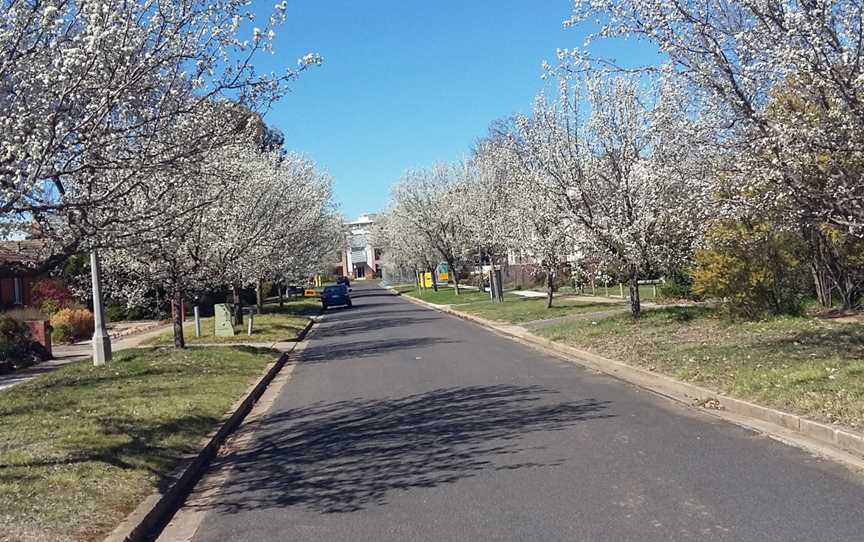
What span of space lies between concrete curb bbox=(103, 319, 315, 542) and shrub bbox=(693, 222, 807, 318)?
33.6ft

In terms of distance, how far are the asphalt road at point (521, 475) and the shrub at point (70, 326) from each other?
16.4 meters

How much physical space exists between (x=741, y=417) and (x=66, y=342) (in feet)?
74.4

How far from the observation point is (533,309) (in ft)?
105

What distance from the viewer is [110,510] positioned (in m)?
7.07

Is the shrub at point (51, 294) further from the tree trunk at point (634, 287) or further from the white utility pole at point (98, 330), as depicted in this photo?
the tree trunk at point (634, 287)

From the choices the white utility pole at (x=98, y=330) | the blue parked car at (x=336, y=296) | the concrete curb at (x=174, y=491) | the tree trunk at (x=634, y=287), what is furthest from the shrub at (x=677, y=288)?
the blue parked car at (x=336, y=296)

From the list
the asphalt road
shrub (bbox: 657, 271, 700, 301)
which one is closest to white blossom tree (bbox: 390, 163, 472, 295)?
shrub (bbox: 657, 271, 700, 301)

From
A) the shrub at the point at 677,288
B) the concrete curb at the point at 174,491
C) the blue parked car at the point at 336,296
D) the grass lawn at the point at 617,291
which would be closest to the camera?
the concrete curb at the point at 174,491

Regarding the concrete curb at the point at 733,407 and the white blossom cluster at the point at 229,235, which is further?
the white blossom cluster at the point at 229,235

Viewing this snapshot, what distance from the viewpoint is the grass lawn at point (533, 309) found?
2891 centimetres

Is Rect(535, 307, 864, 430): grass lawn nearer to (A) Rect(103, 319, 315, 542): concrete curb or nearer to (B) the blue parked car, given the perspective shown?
(A) Rect(103, 319, 315, 542): concrete curb

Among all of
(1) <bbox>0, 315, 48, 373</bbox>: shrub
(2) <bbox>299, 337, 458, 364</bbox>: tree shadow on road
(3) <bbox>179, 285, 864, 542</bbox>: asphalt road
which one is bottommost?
(3) <bbox>179, 285, 864, 542</bbox>: asphalt road

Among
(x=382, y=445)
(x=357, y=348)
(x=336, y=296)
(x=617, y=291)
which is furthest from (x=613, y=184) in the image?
(x=336, y=296)

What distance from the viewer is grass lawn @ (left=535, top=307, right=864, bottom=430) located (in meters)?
9.84
